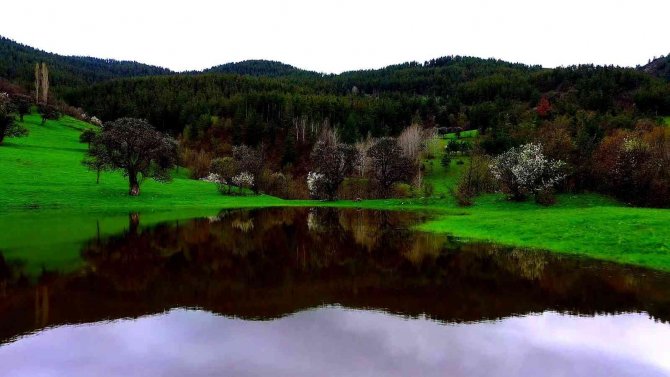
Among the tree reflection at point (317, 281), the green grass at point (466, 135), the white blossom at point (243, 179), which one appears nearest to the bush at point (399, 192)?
the white blossom at point (243, 179)

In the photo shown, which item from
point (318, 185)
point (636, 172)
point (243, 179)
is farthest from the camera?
point (243, 179)

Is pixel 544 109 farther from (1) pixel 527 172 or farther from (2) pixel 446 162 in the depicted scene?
(1) pixel 527 172

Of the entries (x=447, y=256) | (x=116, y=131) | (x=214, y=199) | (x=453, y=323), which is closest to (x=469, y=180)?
(x=214, y=199)

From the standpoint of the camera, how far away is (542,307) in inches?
704

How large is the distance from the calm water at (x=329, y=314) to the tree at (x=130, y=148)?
36.4m

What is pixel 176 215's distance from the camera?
46.8 meters

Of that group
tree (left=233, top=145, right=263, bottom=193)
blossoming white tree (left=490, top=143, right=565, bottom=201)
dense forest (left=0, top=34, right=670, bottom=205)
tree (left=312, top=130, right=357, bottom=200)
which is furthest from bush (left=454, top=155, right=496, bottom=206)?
dense forest (left=0, top=34, right=670, bottom=205)

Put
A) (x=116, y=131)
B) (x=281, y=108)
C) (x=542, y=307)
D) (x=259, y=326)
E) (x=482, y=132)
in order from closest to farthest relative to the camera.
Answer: (x=259, y=326), (x=542, y=307), (x=116, y=131), (x=482, y=132), (x=281, y=108)

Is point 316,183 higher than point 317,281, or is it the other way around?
point 317,281

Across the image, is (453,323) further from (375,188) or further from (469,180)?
(375,188)

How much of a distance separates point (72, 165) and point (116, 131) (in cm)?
2300

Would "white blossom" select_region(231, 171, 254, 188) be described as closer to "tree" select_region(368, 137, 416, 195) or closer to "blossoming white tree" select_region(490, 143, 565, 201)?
"tree" select_region(368, 137, 416, 195)

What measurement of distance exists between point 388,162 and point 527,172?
86.7ft

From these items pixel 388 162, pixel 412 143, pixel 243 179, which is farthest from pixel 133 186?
pixel 412 143
